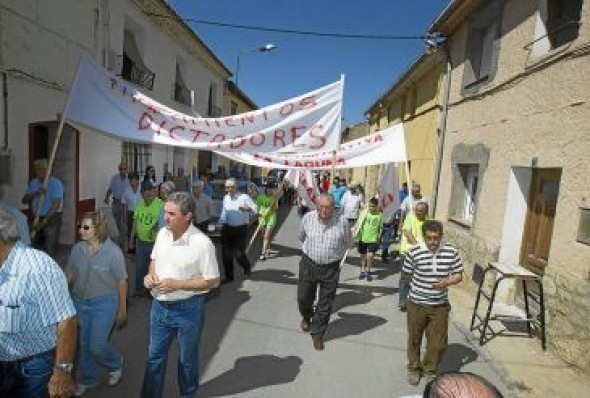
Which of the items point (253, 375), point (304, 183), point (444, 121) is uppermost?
point (444, 121)

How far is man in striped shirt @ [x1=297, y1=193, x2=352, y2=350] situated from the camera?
523cm

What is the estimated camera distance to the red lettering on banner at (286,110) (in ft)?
20.0

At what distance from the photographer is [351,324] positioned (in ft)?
20.2

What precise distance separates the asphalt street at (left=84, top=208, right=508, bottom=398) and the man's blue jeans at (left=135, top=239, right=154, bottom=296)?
188 millimetres

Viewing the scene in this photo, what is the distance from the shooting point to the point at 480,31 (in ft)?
30.0

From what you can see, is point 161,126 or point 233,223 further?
point 233,223

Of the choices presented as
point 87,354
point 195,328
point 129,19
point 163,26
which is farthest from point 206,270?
point 163,26

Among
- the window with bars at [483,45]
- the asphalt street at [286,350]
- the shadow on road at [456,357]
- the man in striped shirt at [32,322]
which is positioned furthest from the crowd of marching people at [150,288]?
the window with bars at [483,45]

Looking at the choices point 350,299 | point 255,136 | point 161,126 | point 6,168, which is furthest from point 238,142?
point 6,168

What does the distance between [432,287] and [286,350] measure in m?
1.75

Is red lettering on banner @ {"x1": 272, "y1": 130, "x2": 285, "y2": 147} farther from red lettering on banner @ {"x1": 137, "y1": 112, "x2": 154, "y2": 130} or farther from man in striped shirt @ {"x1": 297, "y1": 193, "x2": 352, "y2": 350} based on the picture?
red lettering on banner @ {"x1": 137, "y1": 112, "x2": 154, "y2": 130}

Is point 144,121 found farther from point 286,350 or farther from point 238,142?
point 286,350

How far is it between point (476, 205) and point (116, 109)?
5.90 m

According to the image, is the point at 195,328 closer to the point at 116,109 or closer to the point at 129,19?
the point at 116,109
